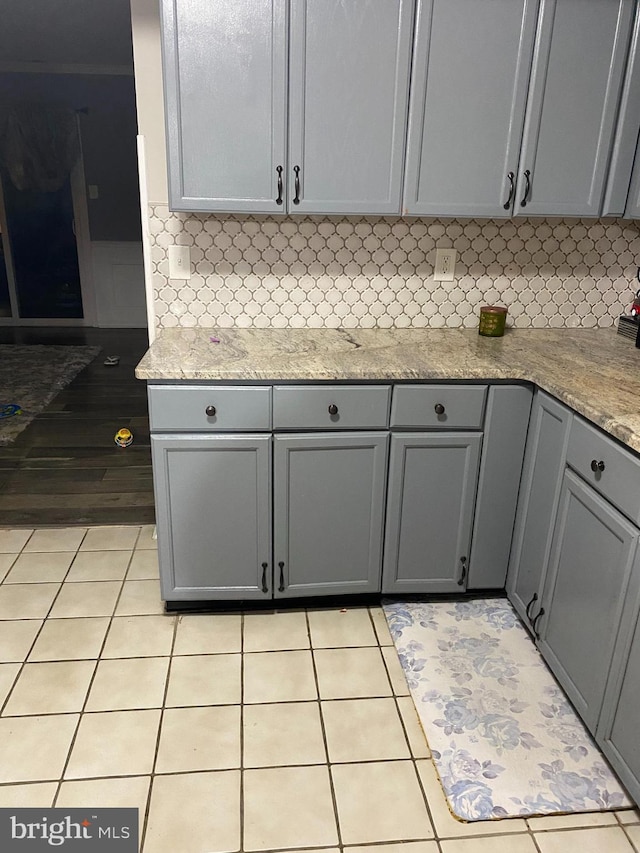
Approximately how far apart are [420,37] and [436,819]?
2.24m

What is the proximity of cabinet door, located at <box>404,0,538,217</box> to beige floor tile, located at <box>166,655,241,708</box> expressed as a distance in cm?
163

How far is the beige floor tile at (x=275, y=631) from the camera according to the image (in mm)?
2172

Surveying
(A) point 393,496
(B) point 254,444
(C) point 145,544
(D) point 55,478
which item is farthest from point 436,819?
(D) point 55,478

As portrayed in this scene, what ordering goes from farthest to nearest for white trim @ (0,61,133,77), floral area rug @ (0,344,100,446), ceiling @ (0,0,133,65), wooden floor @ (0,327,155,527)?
white trim @ (0,61,133,77), ceiling @ (0,0,133,65), floral area rug @ (0,344,100,446), wooden floor @ (0,327,155,527)

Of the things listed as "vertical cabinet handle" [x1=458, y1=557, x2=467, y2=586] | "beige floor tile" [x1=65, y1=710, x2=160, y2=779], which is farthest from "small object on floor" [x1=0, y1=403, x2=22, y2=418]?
"vertical cabinet handle" [x1=458, y1=557, x2=467, y2=586]

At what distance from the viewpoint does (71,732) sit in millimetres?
1800

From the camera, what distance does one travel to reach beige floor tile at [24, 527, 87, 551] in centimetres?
271

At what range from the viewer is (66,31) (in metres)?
5.01

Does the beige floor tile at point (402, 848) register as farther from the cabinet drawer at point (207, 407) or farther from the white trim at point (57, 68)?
the white trim at point (57, 68)

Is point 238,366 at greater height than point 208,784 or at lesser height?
greater

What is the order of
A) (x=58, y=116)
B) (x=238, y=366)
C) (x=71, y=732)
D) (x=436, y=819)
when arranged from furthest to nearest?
1. (x=58, y=116)
2. (x=238, y=366)
3. (x=71, y=732)
4. (x=436, y=819)

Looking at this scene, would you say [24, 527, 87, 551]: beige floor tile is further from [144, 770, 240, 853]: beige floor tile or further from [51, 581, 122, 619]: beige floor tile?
[144, 770, 240, 853]: beige floor tile

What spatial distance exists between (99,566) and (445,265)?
1831mm

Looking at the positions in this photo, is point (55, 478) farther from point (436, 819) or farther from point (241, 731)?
point (436, 819)
